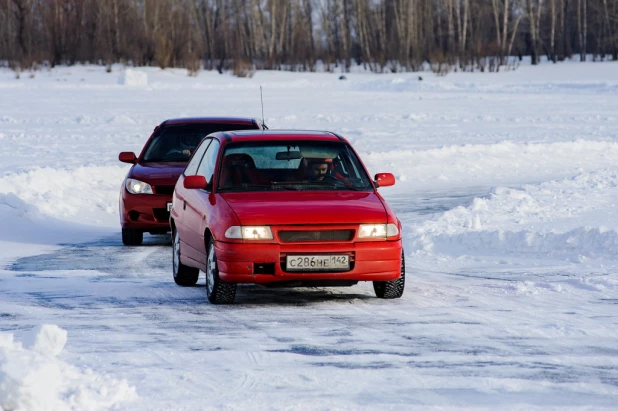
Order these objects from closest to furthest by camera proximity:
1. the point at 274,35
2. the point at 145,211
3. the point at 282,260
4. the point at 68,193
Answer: the point at 282,260 < the point at 145,211 < the point at 68,193 < the point at 274,35

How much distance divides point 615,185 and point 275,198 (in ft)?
33.3

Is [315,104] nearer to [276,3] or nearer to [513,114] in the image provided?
[513,114]

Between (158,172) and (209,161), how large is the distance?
156 inches

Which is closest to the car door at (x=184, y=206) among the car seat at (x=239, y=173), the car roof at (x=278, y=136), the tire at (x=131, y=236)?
the car roof at (x=278, y=136)

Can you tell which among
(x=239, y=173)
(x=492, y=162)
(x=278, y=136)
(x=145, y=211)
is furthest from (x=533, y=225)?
(x=492, y=162)

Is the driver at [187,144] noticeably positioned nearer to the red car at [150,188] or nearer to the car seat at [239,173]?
the red car at [150,188]

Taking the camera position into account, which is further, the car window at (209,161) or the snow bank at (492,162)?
the snow bank at (492,162)

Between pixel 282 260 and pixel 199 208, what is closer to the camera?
pixel 282 260

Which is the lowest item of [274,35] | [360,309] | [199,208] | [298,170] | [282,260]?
[360,309]

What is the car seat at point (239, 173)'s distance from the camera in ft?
30.0

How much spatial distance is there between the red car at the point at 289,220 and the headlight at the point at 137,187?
12.1 ft

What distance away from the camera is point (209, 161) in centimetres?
970

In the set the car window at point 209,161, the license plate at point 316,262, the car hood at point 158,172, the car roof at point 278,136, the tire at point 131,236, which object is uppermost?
the car roof at point 278,136

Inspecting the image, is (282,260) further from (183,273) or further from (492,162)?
(492,162)
